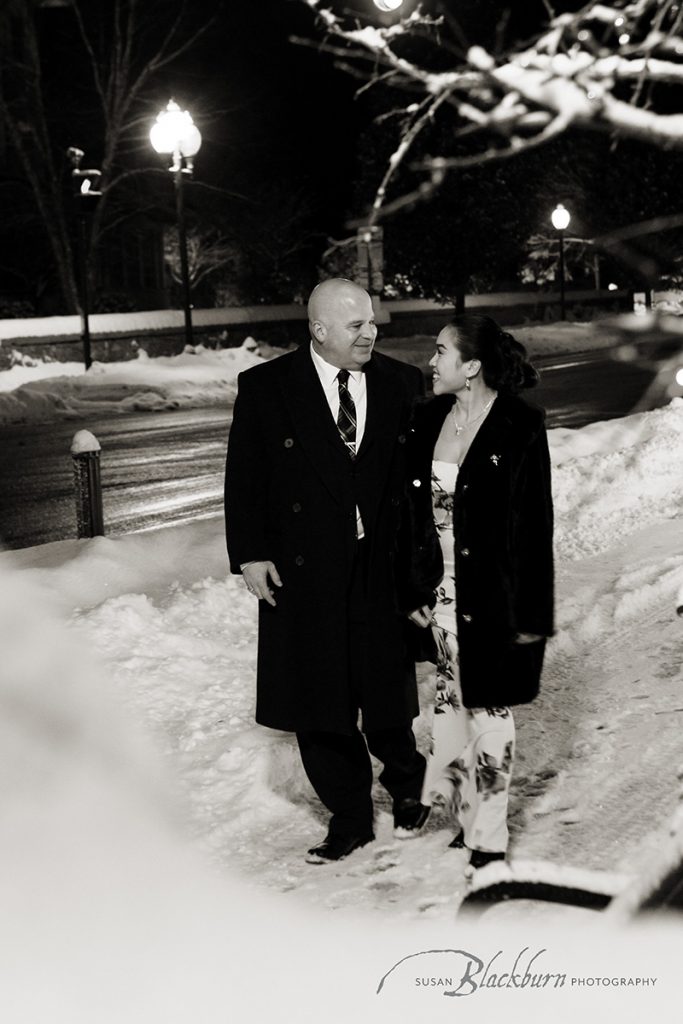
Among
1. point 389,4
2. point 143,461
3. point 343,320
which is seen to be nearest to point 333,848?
point 343,320

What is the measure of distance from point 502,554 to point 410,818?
1.10 m

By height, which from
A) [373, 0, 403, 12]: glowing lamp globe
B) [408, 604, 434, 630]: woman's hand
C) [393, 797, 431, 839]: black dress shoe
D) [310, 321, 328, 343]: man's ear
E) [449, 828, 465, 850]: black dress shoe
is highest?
[373, 0, 403, 12]: glowing lamp globe

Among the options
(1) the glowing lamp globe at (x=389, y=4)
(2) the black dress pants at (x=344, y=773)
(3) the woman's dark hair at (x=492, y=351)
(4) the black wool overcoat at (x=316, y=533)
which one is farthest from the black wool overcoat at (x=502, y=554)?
(1) the glowing lamp globe at (x=389, y=4)

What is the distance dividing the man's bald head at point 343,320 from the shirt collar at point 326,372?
83mm

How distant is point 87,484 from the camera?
28.6 ft

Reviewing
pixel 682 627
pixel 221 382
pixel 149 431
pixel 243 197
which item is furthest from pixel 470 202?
pixel 682 627

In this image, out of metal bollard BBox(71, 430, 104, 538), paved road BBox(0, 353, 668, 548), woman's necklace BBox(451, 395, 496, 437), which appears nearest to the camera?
woman's necklace BBox(451, 395, 496, 437)

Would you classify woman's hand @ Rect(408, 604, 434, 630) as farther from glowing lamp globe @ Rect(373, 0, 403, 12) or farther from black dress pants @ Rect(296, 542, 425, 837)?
glowing lamp globe @ Rect(373, 0, 403, 12)

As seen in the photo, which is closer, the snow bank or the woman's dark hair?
the woman's dark hair

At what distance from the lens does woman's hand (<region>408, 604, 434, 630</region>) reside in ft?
14.9

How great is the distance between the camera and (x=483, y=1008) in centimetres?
365

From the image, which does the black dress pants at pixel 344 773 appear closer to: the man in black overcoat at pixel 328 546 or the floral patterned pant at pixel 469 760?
the man in black overcoat at pixel 328 546

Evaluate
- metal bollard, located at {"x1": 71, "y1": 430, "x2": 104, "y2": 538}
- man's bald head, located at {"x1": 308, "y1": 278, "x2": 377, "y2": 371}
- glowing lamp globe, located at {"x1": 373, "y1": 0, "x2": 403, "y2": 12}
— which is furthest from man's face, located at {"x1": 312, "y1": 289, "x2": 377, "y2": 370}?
metal bollard, located at {"x1": 71, "y1": 430, "x2": 104, "y2": 538}

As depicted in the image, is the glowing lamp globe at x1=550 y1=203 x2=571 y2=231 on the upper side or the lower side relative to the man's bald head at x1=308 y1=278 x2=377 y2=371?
upper
